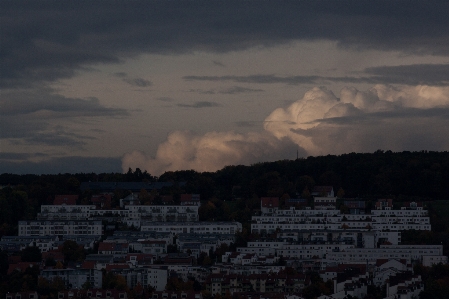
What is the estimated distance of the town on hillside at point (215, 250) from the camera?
67.8 m

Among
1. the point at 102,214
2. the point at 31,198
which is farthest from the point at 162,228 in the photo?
the point at 31,198

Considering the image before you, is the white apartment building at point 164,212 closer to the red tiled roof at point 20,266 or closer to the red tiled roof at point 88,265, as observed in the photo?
the red tiled roof at point 88,265

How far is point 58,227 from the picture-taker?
8731 cm

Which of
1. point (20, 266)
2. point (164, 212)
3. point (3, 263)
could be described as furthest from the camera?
point (164, 212)

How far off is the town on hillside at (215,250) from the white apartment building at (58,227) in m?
0.07

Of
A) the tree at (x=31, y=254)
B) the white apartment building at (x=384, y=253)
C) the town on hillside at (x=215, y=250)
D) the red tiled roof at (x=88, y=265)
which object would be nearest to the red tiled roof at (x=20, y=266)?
the town on hillside at (x=215, y=250)

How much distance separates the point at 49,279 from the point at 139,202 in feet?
79.5

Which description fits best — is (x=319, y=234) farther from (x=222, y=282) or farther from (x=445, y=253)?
(x=222, y=282)

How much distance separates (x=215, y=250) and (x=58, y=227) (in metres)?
13.8

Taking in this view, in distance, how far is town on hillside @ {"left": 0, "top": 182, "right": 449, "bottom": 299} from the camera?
67.8 meters

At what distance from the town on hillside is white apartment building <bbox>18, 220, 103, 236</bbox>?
75 millimetres

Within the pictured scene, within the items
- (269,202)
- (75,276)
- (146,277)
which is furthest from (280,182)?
(75,276)

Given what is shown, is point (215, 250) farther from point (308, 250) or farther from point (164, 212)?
point (164, 212)

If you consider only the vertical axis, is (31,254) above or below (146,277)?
above
